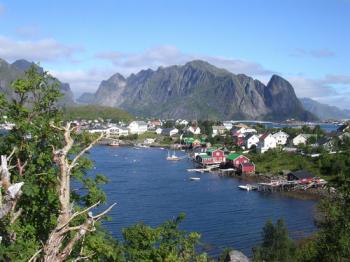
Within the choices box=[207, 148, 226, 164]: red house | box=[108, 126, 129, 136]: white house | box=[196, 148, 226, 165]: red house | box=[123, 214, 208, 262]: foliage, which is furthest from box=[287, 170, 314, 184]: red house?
box=[108, 126, 129, 136]: white house

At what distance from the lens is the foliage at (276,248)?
1220 cm

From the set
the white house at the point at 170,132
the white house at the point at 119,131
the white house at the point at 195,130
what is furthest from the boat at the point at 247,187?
the white house at the point at 119,131

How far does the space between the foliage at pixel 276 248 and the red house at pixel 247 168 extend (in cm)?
2369

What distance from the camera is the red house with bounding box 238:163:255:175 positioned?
37000 mm

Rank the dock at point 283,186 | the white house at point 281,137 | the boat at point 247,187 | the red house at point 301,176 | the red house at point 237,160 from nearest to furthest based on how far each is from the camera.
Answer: the boat at point 247,187
the dock at point 283,186
the red house at point 301,176
the red house at point 237,160
the white house at point 281,137

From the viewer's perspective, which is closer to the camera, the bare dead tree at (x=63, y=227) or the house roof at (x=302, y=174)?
the bare dead tree at (x=63, y=227)

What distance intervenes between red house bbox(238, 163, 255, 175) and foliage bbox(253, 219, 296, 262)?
2369cm

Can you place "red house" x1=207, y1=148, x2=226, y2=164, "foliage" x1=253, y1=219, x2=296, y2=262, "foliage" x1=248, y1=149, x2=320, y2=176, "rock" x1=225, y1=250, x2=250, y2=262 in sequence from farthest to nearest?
1. "red house" x1=207, y1=148, x2=226, y2=164
2. "foliage" x1=248, y1=149, x2=320, y2=176
3. "foliage" x1=253, y1=219, x2=296, y2=262
4. "rock" x1=225, y1=250, x2=250, y2=262

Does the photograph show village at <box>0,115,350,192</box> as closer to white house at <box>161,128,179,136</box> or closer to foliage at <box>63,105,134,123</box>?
white house at <box>161,128,179,136</box>

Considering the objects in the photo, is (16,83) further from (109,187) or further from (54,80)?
(109,187)

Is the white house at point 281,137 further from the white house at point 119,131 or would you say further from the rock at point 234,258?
the rock at point 234,258

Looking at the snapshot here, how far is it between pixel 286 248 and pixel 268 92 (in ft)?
630

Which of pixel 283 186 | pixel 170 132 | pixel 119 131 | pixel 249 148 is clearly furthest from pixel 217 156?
pixel 119 131

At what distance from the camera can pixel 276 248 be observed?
12.8 meters
